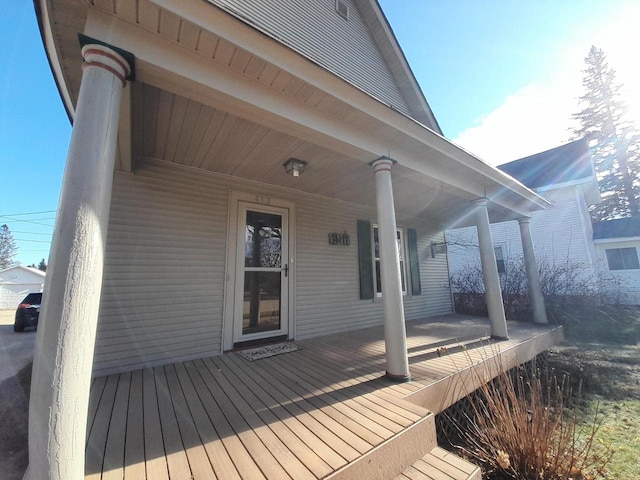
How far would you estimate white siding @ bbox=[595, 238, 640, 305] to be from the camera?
8.77 metres

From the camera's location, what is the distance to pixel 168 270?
3162mm

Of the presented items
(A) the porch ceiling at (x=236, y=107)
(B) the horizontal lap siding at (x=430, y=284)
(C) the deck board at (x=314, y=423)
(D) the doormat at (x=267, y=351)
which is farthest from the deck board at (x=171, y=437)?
(B) the horizontal lap siding at (x=430, y=284)

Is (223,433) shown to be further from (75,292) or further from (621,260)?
(621,260)

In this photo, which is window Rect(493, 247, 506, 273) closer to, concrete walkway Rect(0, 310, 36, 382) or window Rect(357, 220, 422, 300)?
window Rect(357, 220, 422, 300)

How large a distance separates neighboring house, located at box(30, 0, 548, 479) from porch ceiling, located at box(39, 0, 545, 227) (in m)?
0.01

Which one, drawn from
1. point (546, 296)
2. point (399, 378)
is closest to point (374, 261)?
point (399, 378)

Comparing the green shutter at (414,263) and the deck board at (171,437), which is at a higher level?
the green shutter at (414,263)

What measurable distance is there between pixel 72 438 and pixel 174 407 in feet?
3.51

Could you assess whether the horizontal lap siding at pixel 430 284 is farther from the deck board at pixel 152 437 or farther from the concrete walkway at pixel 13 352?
the concrete walkway at pixel 13 352

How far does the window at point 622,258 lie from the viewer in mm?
9406

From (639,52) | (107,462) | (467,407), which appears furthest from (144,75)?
(639,52)

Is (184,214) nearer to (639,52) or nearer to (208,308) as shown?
(208,308)

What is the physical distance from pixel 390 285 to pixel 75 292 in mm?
2355

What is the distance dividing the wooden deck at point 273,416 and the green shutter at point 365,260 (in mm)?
1774
